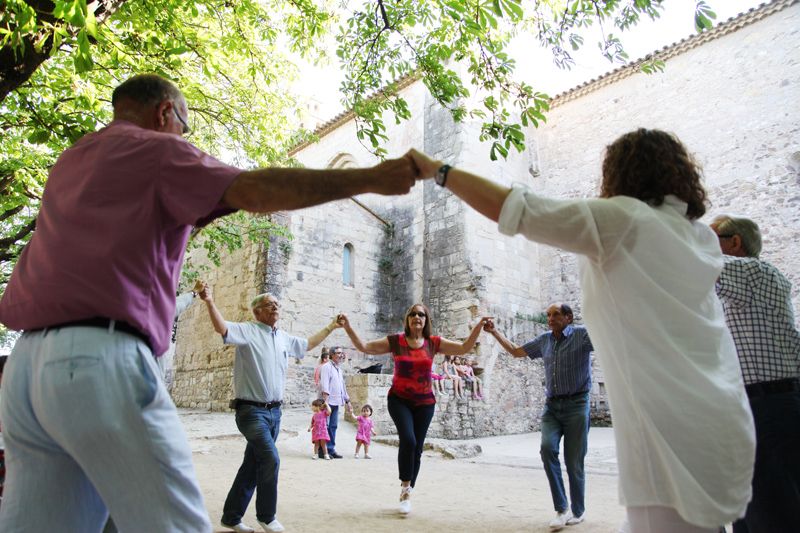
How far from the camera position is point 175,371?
56.3ft

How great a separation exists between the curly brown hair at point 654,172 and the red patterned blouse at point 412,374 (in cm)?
332

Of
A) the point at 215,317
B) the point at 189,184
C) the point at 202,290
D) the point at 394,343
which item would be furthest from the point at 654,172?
the point at 394,343

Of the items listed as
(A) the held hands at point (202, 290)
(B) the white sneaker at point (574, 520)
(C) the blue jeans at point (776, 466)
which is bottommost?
(B) the white sneaker at point (574, 520)

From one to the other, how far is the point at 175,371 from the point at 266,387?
14492 mm

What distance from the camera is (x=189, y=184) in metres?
1.44

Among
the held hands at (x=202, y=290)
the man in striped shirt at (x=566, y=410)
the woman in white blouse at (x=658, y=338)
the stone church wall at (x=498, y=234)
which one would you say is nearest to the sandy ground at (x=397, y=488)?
the man in striped shirt at (x=566, y=410)

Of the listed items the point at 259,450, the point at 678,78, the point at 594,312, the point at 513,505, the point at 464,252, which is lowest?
the point at 513,505

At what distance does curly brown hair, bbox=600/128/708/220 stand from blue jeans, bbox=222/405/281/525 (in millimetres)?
3148

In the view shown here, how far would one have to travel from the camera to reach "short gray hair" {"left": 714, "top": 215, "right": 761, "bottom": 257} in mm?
2676

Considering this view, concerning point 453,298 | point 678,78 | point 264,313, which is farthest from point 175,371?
point 678,78

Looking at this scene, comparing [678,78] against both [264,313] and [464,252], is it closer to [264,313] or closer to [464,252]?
[464,252]

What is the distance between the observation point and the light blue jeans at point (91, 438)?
1268 millimetres

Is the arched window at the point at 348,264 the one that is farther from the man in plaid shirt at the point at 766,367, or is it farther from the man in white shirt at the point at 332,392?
the man in plaid shirt at the point at 766,367

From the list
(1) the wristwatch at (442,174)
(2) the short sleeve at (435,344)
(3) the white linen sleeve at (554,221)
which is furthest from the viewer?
(2) the short sleeve at (435,344)
